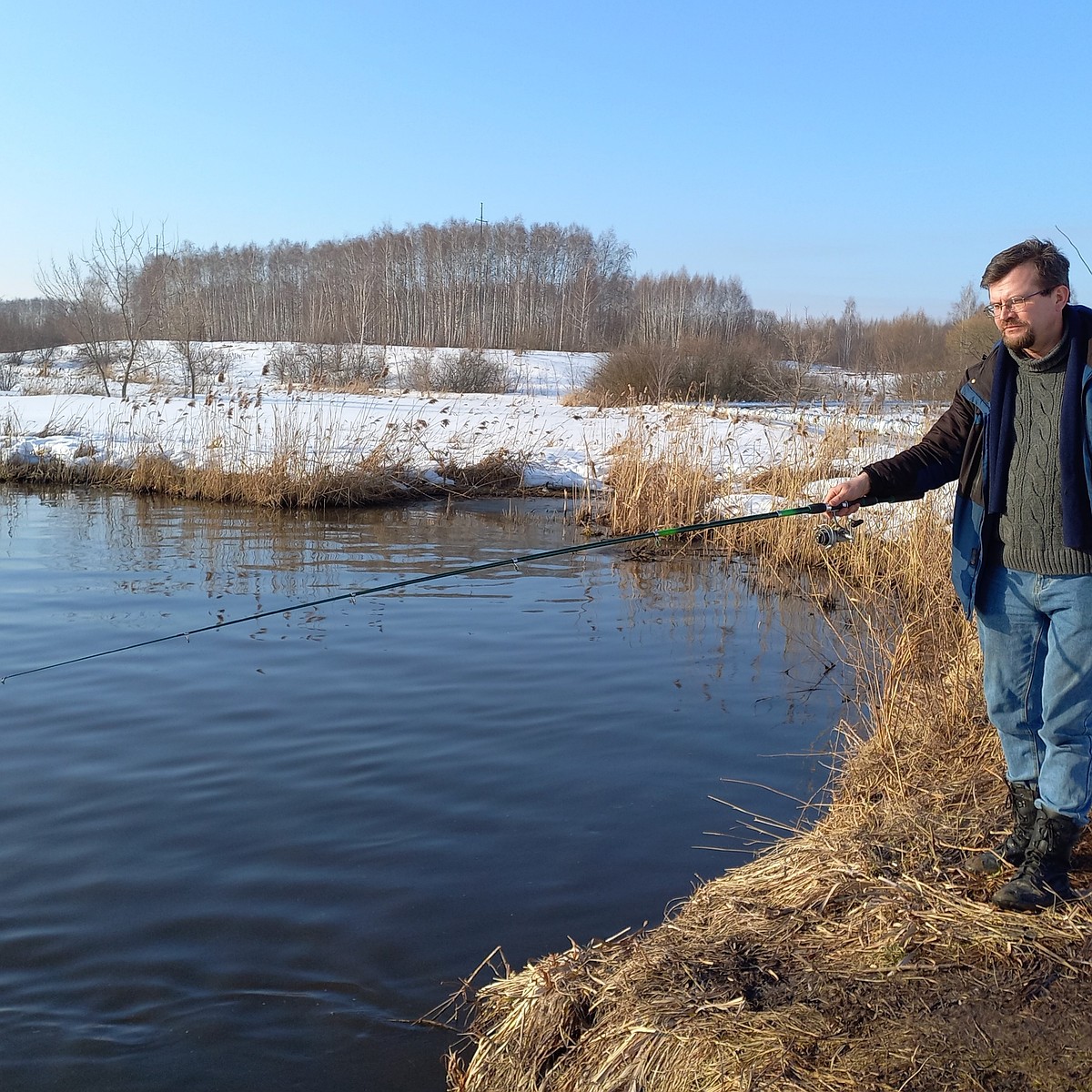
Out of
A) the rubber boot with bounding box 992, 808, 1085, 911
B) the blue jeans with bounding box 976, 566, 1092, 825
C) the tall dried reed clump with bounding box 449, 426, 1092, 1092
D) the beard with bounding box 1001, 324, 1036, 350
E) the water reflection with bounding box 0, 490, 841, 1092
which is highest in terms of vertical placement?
the beard with bounding box 1001, 324, 1036, 350

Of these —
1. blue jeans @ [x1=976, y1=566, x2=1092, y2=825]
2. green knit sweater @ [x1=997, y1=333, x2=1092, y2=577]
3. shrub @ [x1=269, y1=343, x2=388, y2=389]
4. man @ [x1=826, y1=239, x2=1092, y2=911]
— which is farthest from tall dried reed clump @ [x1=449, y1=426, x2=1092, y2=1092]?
shrub @ [x1=269, y1=343, x2=388, y2=389]

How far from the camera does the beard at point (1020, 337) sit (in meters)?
2.82

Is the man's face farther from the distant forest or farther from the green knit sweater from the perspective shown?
the distant forest

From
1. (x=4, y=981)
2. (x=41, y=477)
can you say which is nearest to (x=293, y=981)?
(x=4, y=981)

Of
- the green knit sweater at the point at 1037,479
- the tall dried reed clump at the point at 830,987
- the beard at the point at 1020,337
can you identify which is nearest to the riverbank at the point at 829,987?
the tall dried reed clump at the point at 830,987

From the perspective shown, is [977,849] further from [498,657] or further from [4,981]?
[498,657]

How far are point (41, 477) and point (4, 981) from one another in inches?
550

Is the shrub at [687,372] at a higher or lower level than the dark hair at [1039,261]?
higher

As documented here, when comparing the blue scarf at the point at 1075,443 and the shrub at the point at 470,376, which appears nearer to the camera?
the blue scarf at the point at 1075,443

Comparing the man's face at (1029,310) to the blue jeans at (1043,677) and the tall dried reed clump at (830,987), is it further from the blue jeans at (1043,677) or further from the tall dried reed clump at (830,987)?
the tall dried reed clump at (830,987)

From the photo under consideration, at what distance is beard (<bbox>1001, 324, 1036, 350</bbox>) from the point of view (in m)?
2.82

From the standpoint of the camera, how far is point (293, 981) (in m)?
3.33

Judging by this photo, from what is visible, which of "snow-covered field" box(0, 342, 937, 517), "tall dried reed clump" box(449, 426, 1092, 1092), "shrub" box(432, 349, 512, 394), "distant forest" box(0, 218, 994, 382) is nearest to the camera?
"tall dried reed clump" box(449, 426, 1092, 1092)

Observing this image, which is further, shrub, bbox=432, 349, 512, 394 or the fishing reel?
shrub, bbox=432, 349, 512, 394
